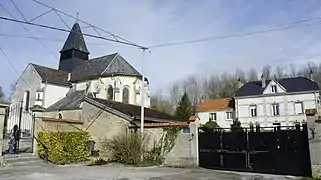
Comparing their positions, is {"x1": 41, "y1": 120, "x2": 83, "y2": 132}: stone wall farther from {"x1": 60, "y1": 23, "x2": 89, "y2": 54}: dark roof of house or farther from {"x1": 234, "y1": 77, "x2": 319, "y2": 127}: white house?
{"x1": 234, "y1": 77, "x2": 319, "y2": 127}: white house

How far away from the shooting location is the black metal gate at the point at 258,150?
11695 millimetres

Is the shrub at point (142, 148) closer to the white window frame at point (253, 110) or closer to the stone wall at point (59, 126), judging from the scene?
the stone wall at point (59, 126)

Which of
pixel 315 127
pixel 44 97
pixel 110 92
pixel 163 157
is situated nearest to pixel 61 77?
pixel 44 97

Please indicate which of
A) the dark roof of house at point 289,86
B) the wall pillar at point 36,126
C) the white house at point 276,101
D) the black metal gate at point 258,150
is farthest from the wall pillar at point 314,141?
the dark roof of house at point 289,86

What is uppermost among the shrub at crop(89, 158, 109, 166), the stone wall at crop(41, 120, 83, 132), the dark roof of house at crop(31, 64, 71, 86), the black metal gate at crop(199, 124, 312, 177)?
the dark roof of house at crop(31, 64, 71, 86)

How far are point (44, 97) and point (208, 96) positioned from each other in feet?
107

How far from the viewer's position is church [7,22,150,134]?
31438 mm

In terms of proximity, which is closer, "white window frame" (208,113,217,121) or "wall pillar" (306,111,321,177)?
"wall pillar" (306,111,321,177)

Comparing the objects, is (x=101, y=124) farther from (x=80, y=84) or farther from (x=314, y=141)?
(x=80, y=84)

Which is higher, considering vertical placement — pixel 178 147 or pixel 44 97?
pixel 44 97

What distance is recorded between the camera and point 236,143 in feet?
45.9

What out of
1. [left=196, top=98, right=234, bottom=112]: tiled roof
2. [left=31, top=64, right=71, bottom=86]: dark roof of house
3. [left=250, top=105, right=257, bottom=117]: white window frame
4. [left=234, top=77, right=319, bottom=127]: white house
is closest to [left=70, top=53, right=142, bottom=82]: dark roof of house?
[left=31, top=64, right=71, bottom=86]: dark roof of house

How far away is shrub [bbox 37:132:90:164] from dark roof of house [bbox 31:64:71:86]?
1962cm

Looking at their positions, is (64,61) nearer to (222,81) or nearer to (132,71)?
(132,71)
